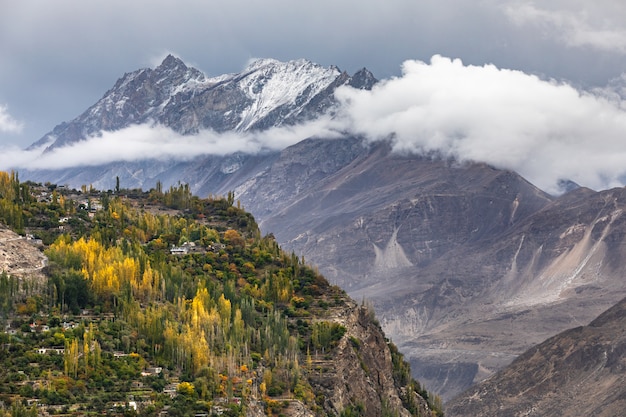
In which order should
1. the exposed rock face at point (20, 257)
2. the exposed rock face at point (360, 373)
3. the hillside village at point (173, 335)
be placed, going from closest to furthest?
the hillside village at point (173, 335) → the exposed rock face at point (360, 373) → the exposed rock face at point (20, 257)

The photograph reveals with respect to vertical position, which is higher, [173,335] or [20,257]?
[20,257]

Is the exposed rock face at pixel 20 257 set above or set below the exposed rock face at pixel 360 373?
above

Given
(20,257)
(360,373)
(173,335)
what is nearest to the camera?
(173,335)

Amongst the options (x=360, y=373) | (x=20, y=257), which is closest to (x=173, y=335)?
(x=360, y=373)

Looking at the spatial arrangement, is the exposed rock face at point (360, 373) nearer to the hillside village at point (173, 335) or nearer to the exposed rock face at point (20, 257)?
the hillside village at point (173, 335)

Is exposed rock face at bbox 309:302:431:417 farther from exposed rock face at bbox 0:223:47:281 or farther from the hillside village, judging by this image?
exposed rock face at bbox 0:223:47:281

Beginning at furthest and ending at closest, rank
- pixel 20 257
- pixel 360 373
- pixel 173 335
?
pixel 20 257, pixel 360 373, pixel 173 335

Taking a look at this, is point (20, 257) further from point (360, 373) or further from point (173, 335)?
point (360, 373)

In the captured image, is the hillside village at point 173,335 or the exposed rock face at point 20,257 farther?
the exposed rock face at point 20,257

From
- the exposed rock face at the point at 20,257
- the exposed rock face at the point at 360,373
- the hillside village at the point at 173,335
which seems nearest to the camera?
the hillside village at the point at 173,335

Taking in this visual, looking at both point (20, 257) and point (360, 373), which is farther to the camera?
point (20, 257)

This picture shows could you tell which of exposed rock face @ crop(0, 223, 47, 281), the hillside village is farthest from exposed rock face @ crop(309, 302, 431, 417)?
exposed rock face @ crop(0, 223, 47, 281)

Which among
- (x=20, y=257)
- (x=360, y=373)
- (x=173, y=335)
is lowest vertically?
(x=360, y=373)

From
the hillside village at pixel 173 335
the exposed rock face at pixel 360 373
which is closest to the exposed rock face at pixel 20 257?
the hillside village at pixel 173 335
